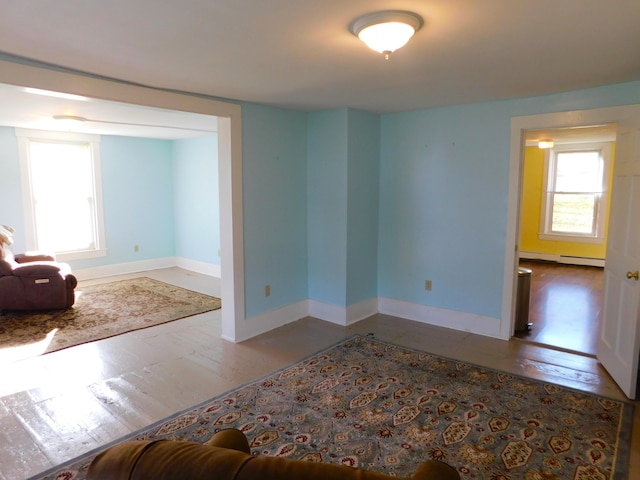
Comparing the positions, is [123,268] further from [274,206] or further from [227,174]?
[227,174]

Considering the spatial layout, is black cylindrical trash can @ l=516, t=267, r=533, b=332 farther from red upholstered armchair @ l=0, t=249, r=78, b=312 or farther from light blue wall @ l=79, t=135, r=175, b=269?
light blue wall @ l=79, t=135, r=175, b=269

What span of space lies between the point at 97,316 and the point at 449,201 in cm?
414

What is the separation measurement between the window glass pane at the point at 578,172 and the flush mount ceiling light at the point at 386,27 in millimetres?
7166

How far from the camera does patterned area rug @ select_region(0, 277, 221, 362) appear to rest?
4039 mm

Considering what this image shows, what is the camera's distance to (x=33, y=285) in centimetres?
486

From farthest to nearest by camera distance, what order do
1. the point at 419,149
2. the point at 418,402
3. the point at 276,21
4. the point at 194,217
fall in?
the point at 194,217 → the point at 419,149 → the point at 418,402 → the point at 276,21

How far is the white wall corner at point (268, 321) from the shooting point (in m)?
4.06

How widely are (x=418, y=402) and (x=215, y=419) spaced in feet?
4.46

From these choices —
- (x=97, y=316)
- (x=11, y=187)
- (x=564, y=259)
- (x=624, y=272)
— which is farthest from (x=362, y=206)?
(x=564, y=259)

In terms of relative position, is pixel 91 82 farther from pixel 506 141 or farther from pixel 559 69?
pixel 506 141

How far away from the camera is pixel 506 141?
3895 mm

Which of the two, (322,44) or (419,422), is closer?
(322,44)

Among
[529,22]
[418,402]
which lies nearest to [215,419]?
[418,402]

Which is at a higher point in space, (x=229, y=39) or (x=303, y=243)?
(x=229, y=39)
